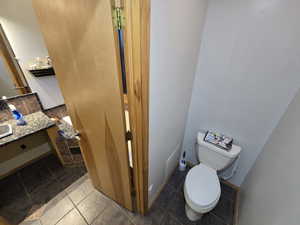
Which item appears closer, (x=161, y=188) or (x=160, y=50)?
(x=160, y=50)

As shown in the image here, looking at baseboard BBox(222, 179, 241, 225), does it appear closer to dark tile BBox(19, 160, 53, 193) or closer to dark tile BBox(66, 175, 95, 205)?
dark tile BBox(66, 175, 95, 205)

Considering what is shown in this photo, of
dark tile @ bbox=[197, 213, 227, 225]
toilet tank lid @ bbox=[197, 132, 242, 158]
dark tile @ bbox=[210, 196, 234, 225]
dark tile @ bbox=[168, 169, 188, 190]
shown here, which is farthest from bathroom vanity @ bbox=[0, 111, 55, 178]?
dark tile @ bbox=[210, 196, 234, 225]

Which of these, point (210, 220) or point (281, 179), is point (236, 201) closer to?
point (210, 220)

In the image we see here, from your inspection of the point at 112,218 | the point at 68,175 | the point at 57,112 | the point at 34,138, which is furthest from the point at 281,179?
the point at 34,138

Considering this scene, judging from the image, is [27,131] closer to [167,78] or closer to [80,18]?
[80,18]

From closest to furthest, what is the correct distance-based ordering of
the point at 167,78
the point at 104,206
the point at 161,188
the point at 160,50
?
the point at 160,50
the point at 167,78
the point at 104,206
the point at 161,188

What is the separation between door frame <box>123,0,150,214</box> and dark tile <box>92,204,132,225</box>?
818 millimetres

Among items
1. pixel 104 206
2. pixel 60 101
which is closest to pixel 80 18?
pixel 60 101

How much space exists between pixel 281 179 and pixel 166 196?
1.15m

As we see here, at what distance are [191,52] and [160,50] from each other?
54cm

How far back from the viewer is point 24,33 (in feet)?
4.38

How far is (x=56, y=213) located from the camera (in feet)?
4.46

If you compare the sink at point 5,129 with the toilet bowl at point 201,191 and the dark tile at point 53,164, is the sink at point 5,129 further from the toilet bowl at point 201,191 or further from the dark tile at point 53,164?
the toilet bowl at point 201,191

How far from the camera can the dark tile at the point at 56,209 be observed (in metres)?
1.31
